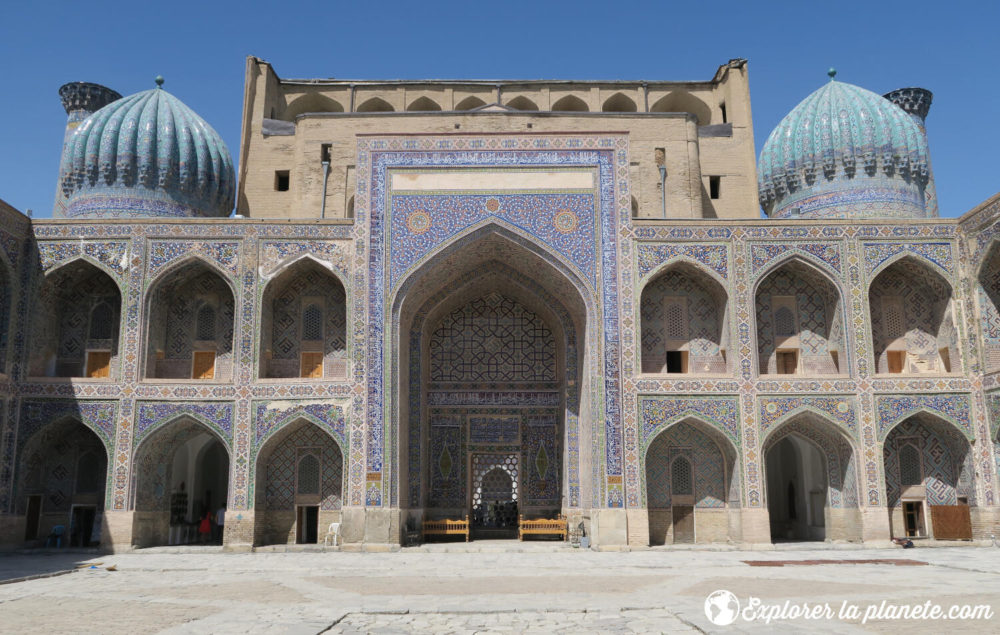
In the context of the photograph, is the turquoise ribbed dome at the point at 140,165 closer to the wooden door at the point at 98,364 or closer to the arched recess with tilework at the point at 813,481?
the wooden door at the point at 98,364

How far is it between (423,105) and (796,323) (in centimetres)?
1067

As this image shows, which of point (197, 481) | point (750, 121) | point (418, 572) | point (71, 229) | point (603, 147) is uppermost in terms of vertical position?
point (750, 121)

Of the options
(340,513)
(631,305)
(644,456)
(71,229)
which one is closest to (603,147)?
(631,305)

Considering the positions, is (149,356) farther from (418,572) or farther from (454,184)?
(418,572)

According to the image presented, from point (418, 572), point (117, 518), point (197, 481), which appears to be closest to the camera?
point (418, 572)

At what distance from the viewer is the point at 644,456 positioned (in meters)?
14.6

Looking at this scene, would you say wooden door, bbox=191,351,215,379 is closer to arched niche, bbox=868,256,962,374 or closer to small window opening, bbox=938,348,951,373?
arched niche, bbox=868,256,962,374

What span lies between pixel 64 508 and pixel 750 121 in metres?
15.9

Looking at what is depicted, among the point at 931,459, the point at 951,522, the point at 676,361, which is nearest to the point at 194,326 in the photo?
the point at 676,361

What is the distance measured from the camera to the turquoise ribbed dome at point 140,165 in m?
17.2

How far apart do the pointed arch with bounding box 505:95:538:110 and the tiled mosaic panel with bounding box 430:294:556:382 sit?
6601 millimetres

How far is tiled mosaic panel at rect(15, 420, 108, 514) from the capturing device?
50.4 feet

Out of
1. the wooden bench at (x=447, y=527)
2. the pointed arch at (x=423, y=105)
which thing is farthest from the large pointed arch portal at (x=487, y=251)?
the pointed arch at (x=423, y=105)

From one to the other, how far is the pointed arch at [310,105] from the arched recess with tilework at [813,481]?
42.0ft
